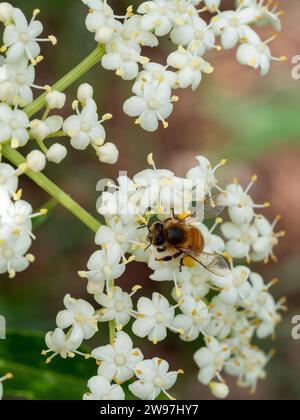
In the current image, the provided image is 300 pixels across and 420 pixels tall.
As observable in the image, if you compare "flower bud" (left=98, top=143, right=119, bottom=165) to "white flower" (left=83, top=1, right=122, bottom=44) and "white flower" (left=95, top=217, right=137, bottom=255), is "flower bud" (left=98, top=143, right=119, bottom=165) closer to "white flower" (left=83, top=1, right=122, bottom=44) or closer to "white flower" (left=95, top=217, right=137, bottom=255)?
"white flower" (left=95, top=217, right=137, bottom=255)

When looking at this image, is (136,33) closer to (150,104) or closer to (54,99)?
(150,104)

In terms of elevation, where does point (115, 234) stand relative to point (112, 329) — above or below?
above

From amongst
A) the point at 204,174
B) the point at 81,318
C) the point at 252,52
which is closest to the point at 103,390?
the point at 81,318

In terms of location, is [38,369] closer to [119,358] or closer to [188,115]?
[119,358]

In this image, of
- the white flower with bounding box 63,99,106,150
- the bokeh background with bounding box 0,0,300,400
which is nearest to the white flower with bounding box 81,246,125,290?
the white flower with bounding box 63,99,106,150

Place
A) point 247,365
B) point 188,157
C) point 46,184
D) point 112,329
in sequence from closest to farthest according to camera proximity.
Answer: point 46,184, point 112,329, point 247,365, point 188,157
